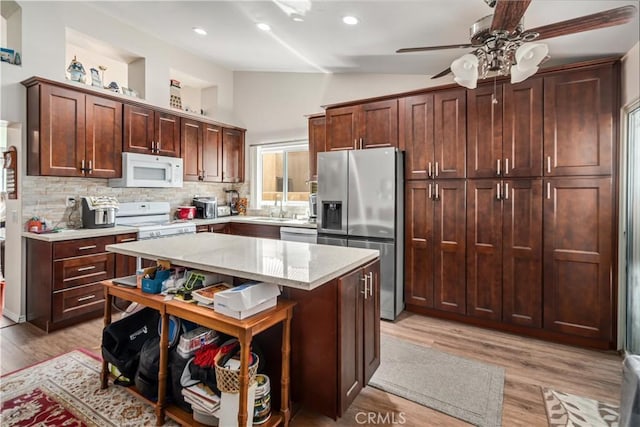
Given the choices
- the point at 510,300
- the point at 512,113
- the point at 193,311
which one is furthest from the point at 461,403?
the point at 512,113

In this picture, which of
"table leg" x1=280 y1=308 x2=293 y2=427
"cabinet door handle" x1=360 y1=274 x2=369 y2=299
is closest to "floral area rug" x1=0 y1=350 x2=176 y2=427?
"table leg" x1=280 y1=308 x2=293 y2=427

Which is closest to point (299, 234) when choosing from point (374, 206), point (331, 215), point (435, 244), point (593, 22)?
point (331, 215)

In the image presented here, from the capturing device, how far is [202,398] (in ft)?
5.42

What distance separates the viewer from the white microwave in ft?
12.0

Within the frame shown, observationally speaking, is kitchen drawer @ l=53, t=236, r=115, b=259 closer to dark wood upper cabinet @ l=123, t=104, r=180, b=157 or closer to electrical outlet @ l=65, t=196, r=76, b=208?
electrical outlet @ l=65, t=196, r=76, b=208

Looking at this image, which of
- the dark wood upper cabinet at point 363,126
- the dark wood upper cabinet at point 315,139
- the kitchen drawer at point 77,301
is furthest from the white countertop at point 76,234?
the dark wood upper cabinet at point 363,126

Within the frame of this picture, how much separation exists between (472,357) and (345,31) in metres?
2.98

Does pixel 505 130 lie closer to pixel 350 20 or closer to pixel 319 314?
pixel 350 20

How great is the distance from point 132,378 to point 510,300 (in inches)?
122

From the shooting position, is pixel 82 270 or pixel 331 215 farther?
pixel 331 215

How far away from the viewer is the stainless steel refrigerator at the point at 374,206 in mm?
3244

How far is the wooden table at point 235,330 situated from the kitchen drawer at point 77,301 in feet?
5.39

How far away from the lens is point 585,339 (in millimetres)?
2672

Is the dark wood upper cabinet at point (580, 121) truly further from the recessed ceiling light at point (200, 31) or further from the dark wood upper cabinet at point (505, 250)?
the recessed ceiling light at point (200, 31)
